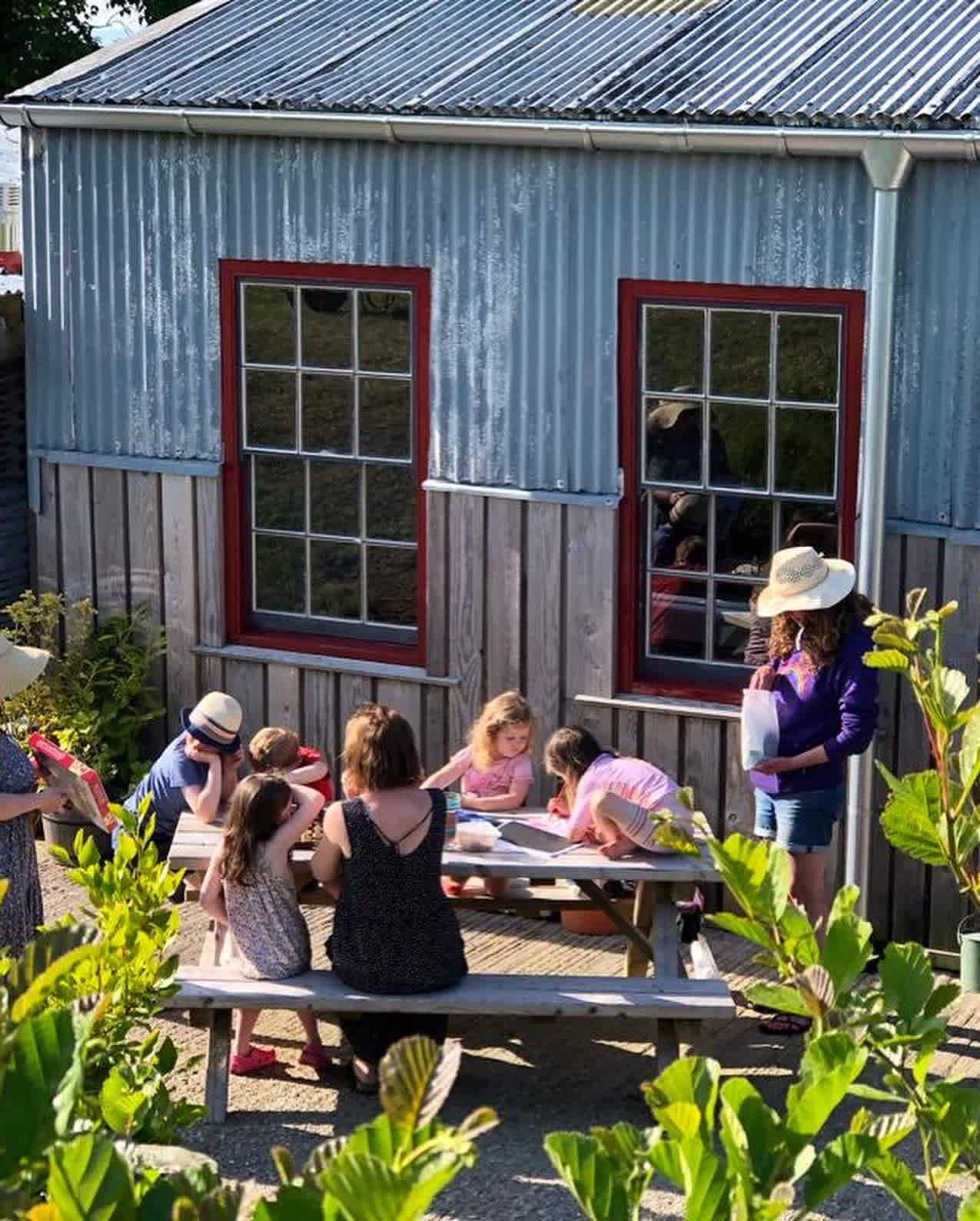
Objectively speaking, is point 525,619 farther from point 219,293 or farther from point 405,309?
point 219,293

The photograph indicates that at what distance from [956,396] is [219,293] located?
11.4 ft

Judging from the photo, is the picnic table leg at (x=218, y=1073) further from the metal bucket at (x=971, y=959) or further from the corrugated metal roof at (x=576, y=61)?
the corrugated metal roof at (x=576, y=61)

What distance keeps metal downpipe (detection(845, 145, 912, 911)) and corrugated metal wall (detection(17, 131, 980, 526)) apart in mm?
128

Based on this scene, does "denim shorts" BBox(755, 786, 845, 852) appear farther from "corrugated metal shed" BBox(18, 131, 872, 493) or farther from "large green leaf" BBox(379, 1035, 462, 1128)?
"large green leaf" BBox(379, 1035, 462, 1128)

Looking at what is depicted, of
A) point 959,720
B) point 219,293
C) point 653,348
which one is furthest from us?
point 219,293

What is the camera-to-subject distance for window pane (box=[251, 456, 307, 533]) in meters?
10.2

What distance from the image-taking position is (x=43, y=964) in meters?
1.94

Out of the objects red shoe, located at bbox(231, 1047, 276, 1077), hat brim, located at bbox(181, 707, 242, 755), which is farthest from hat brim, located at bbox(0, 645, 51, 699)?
red shoe, located at bbox(231, 1047, 276, 1077)

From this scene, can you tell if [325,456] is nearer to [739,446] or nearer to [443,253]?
[443,253]

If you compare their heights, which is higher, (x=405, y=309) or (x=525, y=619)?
(x=405, y=309)

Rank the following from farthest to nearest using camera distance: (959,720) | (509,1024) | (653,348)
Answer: (653,348) → (509,1024) → (959,720)

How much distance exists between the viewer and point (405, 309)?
970 cm

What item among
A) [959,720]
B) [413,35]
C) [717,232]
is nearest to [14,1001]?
[959,720]

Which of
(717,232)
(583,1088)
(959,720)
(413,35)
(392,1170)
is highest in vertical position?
(413,35)
